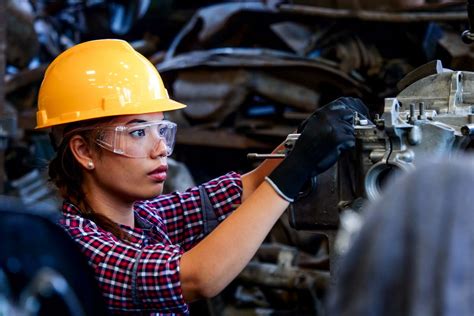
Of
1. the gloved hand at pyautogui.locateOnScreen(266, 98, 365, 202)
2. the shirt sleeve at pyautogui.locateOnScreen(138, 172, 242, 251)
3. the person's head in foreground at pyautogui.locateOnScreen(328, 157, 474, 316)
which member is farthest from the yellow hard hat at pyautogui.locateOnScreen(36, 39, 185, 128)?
the person's head in foreground at pyautogui.locateOnScreen(328, 157, 474, 316)

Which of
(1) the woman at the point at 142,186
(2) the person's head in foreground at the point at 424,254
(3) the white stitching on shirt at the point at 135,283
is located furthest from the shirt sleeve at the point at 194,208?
(2) the person's head in foreground at the point at 424,254

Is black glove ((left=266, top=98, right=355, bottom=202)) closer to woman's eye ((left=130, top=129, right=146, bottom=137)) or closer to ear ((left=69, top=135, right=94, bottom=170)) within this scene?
woman's eye ((left=130, top=129, right=146, bottom=137))

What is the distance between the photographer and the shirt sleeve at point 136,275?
195 centimetres

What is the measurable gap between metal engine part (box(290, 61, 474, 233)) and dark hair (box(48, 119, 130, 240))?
49cm

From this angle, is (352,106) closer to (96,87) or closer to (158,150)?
(158,150)

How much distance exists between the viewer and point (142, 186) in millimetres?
2180

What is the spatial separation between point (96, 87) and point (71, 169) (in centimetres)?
21

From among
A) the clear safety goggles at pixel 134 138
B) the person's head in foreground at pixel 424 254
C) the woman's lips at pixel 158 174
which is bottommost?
the woman's lips at pixel 158 174

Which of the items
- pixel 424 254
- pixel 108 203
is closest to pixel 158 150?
pixel 108 203

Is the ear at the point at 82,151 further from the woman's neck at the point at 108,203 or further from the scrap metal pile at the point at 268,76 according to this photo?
the scrap metal pile at the point at 268,76

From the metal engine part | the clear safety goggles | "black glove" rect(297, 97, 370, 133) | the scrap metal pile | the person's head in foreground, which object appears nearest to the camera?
the person's head in foreground

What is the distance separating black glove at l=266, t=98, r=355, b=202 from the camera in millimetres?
1889

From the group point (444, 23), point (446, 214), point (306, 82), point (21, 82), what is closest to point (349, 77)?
point (306, 82)

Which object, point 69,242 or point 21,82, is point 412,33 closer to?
point 21,82
